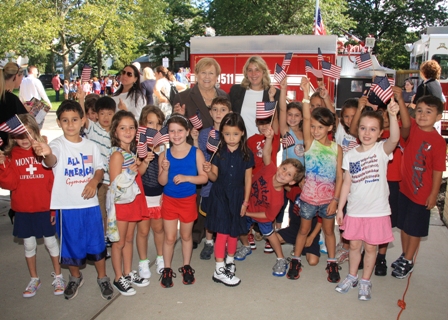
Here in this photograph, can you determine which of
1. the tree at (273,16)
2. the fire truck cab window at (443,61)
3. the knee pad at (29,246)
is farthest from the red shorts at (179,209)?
the tree at (273,16)

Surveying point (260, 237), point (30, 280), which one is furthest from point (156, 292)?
point (260, 237)

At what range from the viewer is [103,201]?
4680 millimetres

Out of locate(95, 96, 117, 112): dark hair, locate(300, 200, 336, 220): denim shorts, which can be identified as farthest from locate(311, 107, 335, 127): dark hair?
locate(95, 96, 117, 112): dark hair

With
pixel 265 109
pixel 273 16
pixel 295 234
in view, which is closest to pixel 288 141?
pixel 265 109

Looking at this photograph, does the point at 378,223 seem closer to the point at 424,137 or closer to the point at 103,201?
the point at 424,137

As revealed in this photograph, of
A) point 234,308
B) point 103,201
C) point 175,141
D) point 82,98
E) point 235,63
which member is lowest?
point 234,308

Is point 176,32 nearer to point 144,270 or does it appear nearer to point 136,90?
point 136,90

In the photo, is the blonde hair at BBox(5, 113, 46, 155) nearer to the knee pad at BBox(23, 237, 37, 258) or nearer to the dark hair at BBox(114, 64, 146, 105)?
the knee pad at BBox(23, 237, 37, 258)

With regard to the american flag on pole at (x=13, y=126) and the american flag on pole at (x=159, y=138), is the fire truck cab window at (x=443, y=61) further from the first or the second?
the american flag on pole at (x=13, y=126)

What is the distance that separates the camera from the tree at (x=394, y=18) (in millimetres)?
38750

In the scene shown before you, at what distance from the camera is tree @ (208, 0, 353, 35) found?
23812 millimetres

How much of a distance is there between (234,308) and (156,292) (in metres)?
0.74

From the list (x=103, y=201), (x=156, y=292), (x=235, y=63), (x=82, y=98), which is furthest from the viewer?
(x=235, y=63)

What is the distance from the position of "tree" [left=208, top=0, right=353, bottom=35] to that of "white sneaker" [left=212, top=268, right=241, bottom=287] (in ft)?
71.2
